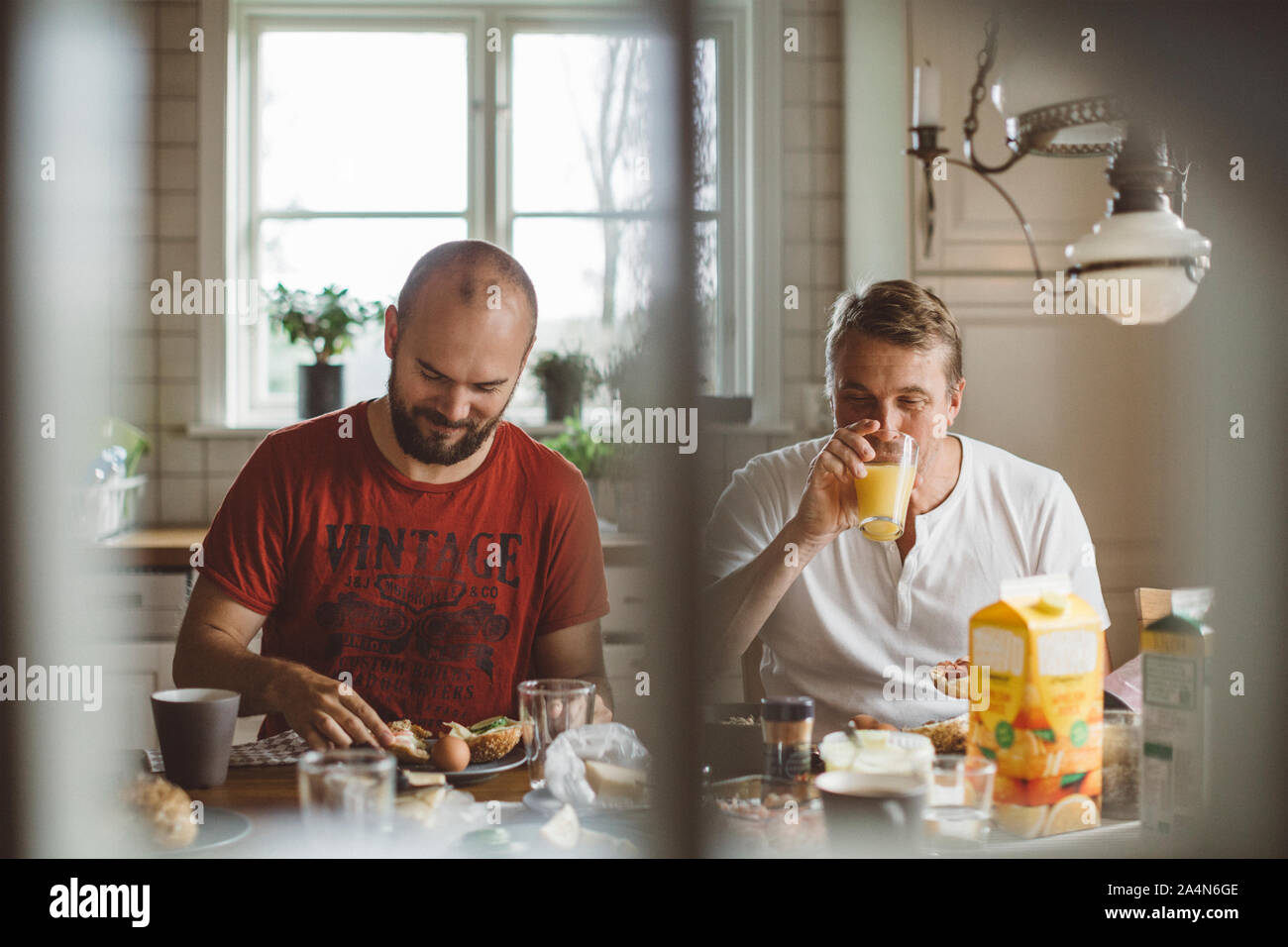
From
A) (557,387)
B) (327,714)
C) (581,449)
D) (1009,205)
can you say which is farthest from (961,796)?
(557,387)

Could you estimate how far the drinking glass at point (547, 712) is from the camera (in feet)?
2.05

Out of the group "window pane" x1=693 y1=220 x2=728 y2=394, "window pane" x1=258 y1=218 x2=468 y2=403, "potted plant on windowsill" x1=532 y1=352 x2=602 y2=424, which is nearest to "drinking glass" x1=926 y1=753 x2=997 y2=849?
"window pane" x1=693 y1=220 x2=728 y2=394

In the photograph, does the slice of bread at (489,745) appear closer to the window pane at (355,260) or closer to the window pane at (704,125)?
the window pane at (704,125)

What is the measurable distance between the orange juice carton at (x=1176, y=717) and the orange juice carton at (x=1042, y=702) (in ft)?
0.10

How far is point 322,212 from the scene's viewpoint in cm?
179

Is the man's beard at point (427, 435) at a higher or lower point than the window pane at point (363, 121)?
lower

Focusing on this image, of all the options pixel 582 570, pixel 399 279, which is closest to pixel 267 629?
A: pixel 582 570

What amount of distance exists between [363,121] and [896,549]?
1.34 m

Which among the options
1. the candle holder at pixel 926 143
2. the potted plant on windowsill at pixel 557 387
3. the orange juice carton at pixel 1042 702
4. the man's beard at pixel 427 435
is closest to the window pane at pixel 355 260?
the potted plant on windowsill at pixel 557 387

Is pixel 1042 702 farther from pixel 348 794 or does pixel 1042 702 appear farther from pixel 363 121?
pixel 363 121

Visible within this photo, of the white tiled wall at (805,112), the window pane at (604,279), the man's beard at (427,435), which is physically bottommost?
the man's beard at (427,435)

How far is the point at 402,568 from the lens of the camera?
964 mm

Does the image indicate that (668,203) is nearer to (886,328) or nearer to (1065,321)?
(886,328)
